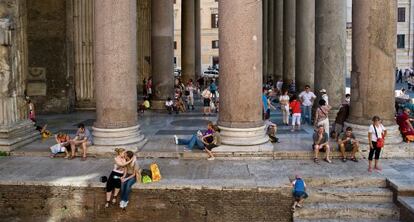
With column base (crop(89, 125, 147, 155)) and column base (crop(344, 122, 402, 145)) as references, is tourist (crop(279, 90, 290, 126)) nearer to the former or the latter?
column base (crop(344, 122, 402, 145))

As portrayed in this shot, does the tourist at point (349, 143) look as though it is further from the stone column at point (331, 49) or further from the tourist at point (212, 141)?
the stone column at point (331, 49)

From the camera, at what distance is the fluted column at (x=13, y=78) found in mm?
16453

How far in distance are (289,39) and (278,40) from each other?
206 inches

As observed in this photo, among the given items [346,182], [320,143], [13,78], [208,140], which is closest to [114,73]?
[208,140]

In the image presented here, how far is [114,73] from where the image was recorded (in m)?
15.4

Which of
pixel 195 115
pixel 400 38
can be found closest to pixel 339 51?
pixel 195 115

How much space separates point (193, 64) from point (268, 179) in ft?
85.3

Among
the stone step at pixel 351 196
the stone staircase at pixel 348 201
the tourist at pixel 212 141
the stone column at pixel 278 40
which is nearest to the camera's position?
the stone staircase at pixel 348 201


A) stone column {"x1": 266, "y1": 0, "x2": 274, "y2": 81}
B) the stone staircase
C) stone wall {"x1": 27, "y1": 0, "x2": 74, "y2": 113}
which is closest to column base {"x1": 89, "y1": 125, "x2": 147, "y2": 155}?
the stone staircase

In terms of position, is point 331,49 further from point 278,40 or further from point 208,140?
point 278,40

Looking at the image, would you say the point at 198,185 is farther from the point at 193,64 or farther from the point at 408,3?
the point at 408,3

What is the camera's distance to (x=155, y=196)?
38.5ft

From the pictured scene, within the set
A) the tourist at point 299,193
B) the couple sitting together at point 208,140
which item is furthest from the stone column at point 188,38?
the tourist at point 299,193

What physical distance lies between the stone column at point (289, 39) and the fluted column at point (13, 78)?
20234 millimetres
